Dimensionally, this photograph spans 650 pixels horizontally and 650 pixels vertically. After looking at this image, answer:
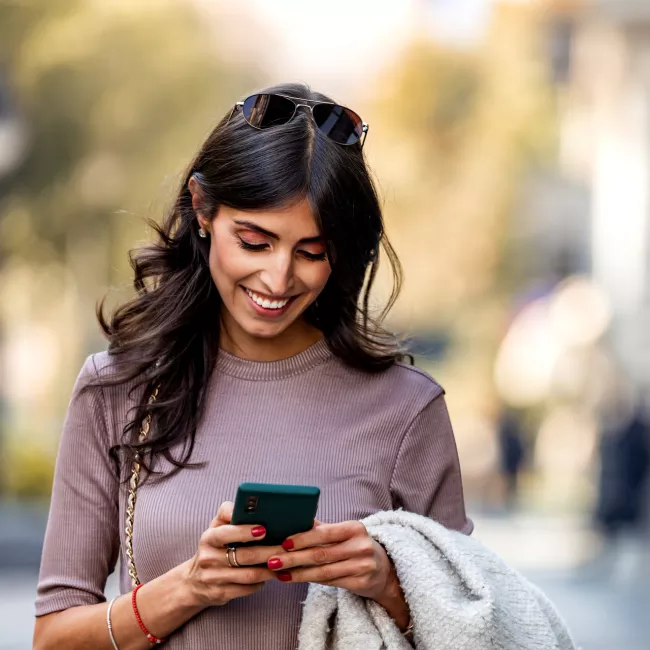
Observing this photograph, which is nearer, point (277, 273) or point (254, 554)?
point (254, 554)

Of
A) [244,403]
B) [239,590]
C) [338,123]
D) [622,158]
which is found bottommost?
[239,590]

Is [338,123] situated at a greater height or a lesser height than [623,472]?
greater

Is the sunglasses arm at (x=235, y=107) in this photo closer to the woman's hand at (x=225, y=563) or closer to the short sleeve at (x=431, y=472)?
the short sleeve at (x=431, y=472)

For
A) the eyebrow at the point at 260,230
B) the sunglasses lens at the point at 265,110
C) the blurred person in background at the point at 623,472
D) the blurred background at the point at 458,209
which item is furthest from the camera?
the blurred background at the point at 458,209

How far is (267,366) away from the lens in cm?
324

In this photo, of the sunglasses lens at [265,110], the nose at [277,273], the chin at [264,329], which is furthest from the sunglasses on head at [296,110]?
the chin at [264,329]

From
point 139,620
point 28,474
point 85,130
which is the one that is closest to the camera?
Result: point 139,620

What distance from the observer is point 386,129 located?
3111 centimetres

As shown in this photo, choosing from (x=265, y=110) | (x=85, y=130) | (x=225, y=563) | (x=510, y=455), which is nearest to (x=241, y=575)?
(x=225, y=563)

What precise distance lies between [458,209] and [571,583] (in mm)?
18806

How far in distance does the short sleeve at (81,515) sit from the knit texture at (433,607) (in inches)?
19.0

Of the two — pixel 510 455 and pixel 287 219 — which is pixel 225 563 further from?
pixel 510 455

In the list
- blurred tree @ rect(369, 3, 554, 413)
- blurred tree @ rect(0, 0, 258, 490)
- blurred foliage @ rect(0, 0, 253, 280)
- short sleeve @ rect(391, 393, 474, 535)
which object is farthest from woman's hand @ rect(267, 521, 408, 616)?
blurred tree @ rect(369, 3, 554, 413)

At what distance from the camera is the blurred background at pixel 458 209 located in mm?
13805
